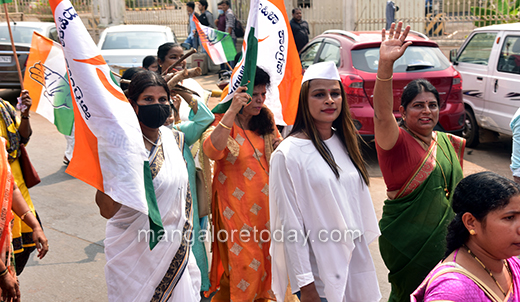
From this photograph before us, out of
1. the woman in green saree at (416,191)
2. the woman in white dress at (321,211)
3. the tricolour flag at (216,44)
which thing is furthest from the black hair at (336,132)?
the tricolour flag at (216,44)

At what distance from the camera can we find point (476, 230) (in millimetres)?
2023

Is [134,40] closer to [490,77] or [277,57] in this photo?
[490,77]

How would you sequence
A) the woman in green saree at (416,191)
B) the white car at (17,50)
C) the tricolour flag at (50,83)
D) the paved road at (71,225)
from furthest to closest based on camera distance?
the white car at (17,50) → the paved road at (71,225) → the tricolour flag at (50,83) → the woman in green saree at (416,191)

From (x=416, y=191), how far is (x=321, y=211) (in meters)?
0.79

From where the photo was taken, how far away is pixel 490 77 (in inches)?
307

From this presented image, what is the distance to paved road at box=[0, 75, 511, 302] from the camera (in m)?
4.30

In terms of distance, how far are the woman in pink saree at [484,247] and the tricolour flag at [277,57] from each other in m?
1.92

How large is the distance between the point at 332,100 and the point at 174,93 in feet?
4.29

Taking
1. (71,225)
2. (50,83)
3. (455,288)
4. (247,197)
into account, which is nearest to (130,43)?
(71,225)

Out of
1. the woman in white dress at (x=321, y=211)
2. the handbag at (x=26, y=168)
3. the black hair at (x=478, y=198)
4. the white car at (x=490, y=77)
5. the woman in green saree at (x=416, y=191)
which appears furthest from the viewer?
the white car at (x=490, y=77)

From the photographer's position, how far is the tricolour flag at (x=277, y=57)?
365 centimetres

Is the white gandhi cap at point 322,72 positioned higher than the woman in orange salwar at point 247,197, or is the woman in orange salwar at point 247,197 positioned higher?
the white gandhi cap at point 322,72

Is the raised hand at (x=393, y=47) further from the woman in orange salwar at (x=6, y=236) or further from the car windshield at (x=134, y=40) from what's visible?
the car windshield at (x=134, y=40)

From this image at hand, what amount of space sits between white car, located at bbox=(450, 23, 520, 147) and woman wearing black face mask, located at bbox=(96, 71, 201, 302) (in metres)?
6.00
